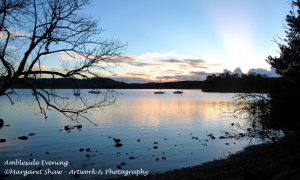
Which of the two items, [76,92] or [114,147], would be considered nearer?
[76,92]

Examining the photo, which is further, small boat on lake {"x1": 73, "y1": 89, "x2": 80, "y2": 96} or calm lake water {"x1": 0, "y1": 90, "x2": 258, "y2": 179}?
calm lake water {"x1": 0, "y1": 90, "x2": 258, "y2": 179}

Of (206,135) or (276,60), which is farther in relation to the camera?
(206,135)

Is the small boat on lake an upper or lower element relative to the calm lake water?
upper

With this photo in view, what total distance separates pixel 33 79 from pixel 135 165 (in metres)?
17.6

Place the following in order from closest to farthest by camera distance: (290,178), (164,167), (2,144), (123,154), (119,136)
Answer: (290,178)
(164,167)
(123,154)
(2,144)
(119,136)

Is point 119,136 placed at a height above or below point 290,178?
below

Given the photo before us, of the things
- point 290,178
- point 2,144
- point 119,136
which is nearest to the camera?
point 290,178

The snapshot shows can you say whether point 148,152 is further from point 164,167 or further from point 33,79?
point 33,79

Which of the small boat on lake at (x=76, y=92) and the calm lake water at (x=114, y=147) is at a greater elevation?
the small boat on lake at (x=76, y=92)

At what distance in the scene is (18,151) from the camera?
32.4 meters

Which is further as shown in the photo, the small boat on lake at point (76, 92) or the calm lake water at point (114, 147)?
the calm lake water at point (114, 147)

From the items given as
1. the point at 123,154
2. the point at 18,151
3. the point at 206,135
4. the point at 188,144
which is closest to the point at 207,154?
the point at 188,144

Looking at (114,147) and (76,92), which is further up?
(76,92)

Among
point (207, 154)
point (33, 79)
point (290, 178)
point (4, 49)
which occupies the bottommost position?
point (207, 154)
